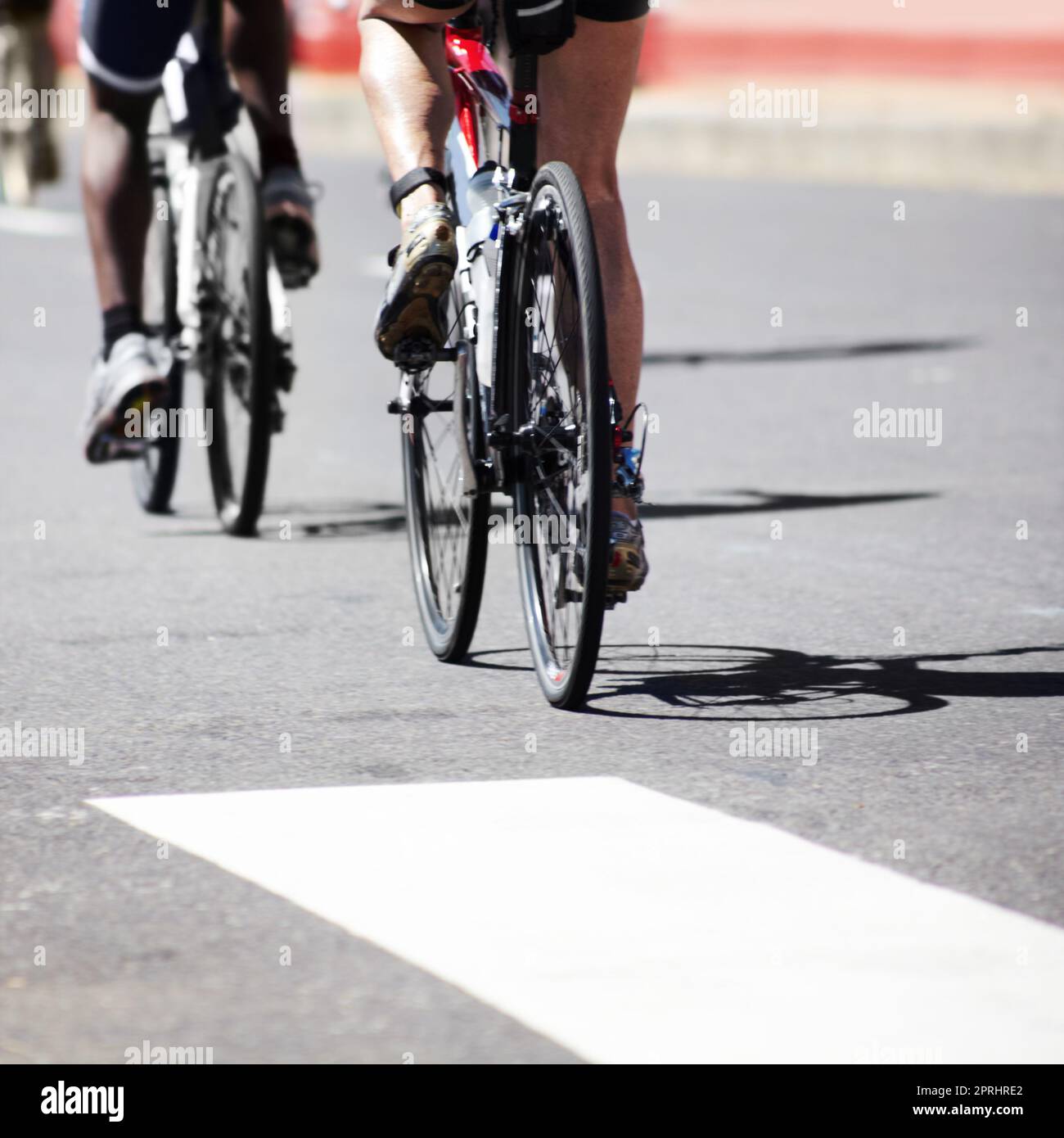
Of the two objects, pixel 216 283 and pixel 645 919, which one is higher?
pixel 216 283

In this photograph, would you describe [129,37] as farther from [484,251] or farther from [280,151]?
[484,251]

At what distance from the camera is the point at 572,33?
4.79m

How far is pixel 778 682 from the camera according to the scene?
505cm

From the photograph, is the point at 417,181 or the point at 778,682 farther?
the point at 778,682

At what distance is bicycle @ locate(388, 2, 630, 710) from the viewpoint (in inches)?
175

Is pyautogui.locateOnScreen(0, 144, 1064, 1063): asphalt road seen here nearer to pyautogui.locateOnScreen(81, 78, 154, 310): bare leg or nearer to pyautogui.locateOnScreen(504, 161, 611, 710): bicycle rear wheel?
pyautogui.locateOnScreen(504, 161, 611, 710): bicycle rear wheel

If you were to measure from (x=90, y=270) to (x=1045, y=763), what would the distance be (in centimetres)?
1165

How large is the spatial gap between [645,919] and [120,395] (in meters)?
3.22

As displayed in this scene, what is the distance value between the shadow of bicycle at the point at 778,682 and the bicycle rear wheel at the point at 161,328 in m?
1.98

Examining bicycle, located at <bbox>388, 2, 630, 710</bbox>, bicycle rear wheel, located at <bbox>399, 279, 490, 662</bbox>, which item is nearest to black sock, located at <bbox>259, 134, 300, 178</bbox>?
bicycle rear wheel, located at <bbox>399, 279, 490, 662</bbox>

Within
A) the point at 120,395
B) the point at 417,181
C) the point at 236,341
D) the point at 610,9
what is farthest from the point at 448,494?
the point at 236,341

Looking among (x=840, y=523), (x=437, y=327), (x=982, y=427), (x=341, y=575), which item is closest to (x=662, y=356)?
(x=982, y=427)

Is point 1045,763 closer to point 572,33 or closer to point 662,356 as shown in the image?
point 572,33

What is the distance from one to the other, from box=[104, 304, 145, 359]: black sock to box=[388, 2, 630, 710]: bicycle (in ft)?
4.65
